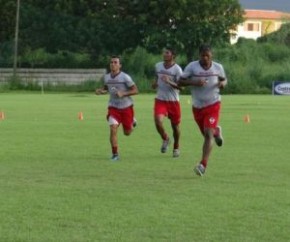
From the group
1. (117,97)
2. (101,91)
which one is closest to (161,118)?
(117,97)

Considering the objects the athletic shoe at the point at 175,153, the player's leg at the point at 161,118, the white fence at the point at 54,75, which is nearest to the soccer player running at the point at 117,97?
the player's leg at the point at 161,118

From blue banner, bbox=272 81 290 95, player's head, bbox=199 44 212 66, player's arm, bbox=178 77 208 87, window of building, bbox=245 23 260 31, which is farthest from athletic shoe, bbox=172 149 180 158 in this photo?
window of building, bbox=245 23 260 31

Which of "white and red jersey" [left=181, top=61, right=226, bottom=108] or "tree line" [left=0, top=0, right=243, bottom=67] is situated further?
"tree line" [left=0, top=0, right=243, bottom=67]

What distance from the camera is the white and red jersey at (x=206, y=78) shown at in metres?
13.2

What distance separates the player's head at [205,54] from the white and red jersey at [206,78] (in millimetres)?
155

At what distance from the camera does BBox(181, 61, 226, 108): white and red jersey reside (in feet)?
43.3

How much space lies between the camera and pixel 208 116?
13203mm

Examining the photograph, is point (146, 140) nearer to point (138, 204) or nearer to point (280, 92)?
point (138, 204)

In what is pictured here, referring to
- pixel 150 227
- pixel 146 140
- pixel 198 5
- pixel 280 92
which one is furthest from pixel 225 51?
pixel 150 227

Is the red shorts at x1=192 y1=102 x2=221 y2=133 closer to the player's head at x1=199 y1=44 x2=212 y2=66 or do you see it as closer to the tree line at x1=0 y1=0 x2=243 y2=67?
the player's head at x1=199 y1=44 x2=212 y2=66

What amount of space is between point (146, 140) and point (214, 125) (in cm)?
637

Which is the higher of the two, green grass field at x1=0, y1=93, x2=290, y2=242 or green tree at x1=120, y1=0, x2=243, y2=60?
green tree at x1=120, y1=0, x2=243, y2=60

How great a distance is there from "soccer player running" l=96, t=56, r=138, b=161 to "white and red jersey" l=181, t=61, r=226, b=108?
2133 mm

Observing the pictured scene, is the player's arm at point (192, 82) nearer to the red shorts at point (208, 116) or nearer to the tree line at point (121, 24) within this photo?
the red shorts at point (208, 116)
